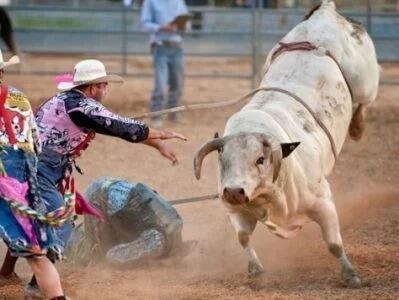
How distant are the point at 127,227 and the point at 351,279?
1.89 metres

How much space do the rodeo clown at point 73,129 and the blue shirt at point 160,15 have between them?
310 inches

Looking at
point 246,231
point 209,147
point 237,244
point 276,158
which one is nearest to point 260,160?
point 276,158

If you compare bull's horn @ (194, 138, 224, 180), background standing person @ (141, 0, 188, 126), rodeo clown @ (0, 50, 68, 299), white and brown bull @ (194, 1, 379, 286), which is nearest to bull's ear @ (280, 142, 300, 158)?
white and brown bull @ (194, 1, 379, 286)

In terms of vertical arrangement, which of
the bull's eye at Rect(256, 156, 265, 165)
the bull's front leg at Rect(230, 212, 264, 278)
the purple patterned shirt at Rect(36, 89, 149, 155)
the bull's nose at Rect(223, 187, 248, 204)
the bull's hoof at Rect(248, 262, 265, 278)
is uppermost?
the purple patterned shirt at Rect(36, 89, 149, 155)

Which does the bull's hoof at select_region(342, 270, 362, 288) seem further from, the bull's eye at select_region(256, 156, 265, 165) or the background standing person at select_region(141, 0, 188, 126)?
the background standing person at select_region(141, 0, 188, 126)

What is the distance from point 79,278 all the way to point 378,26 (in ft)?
30.1

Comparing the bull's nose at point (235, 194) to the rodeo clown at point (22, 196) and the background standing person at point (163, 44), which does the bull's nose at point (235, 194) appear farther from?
the background standing person at point (163, 44)

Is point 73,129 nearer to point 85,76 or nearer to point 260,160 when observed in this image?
point 85,76

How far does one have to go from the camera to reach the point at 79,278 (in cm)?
743

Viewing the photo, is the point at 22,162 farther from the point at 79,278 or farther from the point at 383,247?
the point at 383,247

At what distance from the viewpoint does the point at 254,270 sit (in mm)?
7074

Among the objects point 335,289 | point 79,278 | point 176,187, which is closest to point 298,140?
point 335,289

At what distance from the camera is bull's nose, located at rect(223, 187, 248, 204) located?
20.9 feet

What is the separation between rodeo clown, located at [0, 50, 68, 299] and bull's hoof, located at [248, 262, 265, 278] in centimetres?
144
